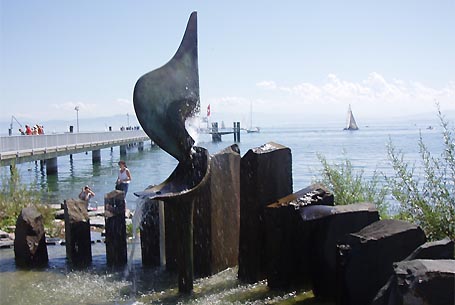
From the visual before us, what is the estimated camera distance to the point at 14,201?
464 inches

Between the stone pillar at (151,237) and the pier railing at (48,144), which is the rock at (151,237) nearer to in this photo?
the stone pillar at (151,237)

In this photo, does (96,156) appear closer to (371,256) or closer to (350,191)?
(350,191)

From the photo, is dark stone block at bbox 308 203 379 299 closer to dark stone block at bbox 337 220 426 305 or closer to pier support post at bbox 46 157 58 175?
dark stone block at bbox 337 220 426 305

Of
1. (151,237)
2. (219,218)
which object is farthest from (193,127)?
(151,237)

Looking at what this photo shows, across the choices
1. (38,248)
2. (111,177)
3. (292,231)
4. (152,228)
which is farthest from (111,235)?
(111,177)

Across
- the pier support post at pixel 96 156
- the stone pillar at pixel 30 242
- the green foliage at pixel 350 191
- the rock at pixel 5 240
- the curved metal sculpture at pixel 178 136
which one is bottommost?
the pier support post at pixel 96 156

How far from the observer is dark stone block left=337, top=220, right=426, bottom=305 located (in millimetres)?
4875

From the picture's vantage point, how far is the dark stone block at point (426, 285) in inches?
151

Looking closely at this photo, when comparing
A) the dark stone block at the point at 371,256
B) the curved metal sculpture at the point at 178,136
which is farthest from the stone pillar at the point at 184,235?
the dark stone block at the point at 371,256

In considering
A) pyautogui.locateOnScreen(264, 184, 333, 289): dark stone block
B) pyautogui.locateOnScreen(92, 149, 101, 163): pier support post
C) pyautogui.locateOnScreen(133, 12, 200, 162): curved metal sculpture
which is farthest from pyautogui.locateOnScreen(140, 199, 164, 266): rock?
pyautogui.locateOnScreen(92, 149, 101, 163): pier support post

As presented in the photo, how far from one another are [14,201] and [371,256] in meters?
9.09

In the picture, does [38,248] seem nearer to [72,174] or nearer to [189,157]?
[189,157]

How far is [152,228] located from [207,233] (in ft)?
3.70

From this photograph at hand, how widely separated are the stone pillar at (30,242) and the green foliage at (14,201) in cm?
262
